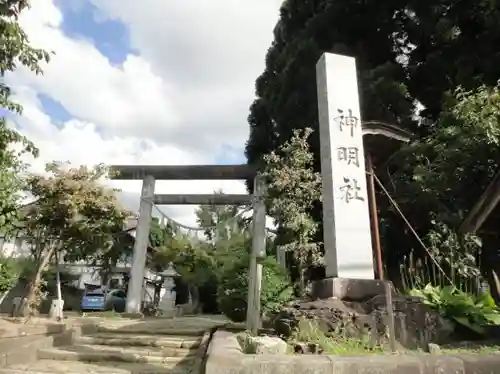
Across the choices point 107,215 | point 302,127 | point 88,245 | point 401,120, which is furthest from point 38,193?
point 401,120

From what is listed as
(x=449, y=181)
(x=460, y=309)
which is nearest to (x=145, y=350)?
(x=460, y=309)

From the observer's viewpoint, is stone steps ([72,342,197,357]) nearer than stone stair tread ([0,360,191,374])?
No

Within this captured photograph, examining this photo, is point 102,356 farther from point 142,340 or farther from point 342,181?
point 342,181

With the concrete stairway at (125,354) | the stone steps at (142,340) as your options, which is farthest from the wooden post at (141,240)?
the stone steps at (142,340)

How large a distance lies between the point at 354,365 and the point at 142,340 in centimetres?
503

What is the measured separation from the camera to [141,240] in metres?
14.5

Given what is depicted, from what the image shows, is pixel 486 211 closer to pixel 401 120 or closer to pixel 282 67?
pixel 401 120

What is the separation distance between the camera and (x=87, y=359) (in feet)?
19.6

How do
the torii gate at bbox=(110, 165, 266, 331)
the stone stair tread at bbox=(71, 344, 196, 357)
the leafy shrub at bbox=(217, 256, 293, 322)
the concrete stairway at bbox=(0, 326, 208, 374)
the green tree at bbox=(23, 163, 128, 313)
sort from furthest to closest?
1. the torii gate at bbox=(110, 165, 266, 331)
2. the green tree at bbox=(23, 163, 128, 313)
3. the leafy shrub at bbox=(217, 256, 293, 322)
4. the stone stair tread at bbox=(71, 344, 196, 357)
5. the concrete stairway at bbox=(0, 326, 208, 374)

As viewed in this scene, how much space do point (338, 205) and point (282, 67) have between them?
8335 millimetres

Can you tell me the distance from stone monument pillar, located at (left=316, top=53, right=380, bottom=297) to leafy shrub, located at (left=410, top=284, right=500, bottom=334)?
972 mm

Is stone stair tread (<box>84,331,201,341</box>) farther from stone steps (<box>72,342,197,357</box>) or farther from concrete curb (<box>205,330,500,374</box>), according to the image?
concrete curb (<box>205,330,500,374</box>)

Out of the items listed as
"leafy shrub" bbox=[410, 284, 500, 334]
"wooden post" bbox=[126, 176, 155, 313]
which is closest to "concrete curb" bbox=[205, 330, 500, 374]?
"leafy shrub" bbox=[410, 284, 500, 334]

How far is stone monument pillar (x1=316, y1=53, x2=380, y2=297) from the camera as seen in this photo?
5684 millimetres
